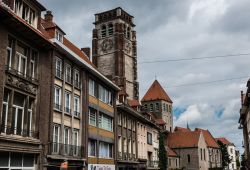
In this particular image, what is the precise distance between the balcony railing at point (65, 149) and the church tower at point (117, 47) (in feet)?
200

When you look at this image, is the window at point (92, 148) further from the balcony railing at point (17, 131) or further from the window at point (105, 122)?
the balcony railing at point (17, 131)

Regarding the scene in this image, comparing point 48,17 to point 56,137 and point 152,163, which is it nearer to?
point 56,137

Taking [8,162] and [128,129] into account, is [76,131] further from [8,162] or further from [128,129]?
[128,129]

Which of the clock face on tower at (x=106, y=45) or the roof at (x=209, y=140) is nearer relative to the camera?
the clock face on tower at (x=106, y=45)

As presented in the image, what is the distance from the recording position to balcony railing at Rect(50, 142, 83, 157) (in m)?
25.3

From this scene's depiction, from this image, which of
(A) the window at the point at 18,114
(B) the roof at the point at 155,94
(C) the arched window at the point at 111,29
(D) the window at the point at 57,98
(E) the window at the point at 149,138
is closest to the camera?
(A) the window at the point at 18,114

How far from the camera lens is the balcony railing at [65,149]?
2530 centimetres

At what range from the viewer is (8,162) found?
67.0ft

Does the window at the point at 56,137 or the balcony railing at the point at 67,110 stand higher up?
the balcony railing at the point at 67,110

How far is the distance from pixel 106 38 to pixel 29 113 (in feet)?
259

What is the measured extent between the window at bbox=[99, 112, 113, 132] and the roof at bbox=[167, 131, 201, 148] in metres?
58.3

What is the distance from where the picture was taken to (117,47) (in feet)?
316

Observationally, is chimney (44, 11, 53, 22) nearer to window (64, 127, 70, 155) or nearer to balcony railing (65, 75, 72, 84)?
balcony railing (65, 75, 72, 84)

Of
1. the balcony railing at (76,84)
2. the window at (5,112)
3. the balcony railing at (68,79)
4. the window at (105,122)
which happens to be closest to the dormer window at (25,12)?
the balcony railing at (68,79)
